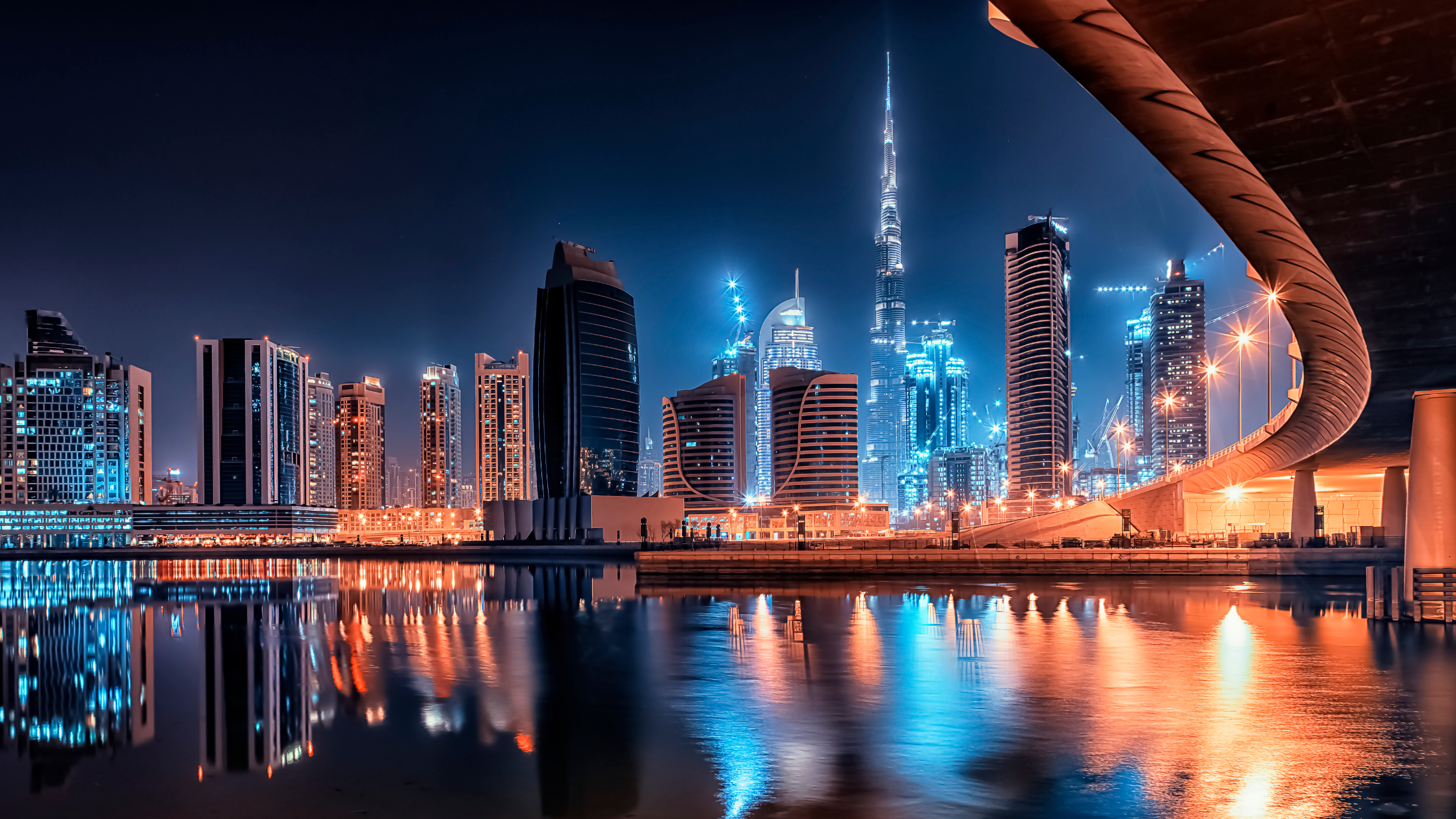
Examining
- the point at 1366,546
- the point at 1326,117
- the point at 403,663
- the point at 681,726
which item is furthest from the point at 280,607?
the point at 1366,546

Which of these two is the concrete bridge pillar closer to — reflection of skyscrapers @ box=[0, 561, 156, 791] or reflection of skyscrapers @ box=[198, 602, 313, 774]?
reflection of skyscrapers @ box=[198, 602, 313, 774]

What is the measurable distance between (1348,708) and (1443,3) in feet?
56.9

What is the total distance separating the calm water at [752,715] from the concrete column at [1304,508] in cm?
3669

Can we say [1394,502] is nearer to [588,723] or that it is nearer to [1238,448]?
[1238,448]

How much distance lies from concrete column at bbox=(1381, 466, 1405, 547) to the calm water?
31.8 metres

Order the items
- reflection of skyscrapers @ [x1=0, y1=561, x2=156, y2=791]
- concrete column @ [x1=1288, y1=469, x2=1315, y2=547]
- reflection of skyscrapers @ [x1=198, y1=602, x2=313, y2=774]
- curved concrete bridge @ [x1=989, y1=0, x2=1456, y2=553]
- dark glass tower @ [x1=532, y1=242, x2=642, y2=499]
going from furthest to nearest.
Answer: dark glass tower @ [x1=532, y1=242, x2=642, y2=499] < concrete column @ [x1=1288, y1=469, x2=1315, y2=547] < reflection of skyscrapers @ [x1=0, y1=561, x2=156, y2=791] < reflection of skyscrapers @ [x1=198, y1=602, x2=313, y2=774] < curved concrete bridge @ [x1=989, y1=0, x2=1456, y2=553]

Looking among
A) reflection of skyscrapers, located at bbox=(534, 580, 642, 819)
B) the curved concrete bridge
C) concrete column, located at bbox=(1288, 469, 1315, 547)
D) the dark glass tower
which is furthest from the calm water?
the dark glass tower

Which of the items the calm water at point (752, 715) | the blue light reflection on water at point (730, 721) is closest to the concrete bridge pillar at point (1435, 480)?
the calm water at point (752, 715)

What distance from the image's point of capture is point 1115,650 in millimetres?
32875

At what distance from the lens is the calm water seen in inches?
658

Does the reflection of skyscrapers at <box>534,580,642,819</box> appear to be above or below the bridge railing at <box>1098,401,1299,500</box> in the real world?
below

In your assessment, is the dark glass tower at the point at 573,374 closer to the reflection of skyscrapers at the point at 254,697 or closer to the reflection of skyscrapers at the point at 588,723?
the reflection of skyscrapers at the point at 254,697

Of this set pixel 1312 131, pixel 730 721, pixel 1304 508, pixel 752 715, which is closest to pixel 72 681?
pixel 730 721

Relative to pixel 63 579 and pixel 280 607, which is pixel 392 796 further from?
pixel 63 579
